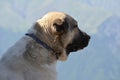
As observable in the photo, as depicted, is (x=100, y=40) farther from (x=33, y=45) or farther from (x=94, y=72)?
(x=33, y=45)

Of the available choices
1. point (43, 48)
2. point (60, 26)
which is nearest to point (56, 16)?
point (60, 26)

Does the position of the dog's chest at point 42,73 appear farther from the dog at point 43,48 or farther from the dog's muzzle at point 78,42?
the dog's muzzle at point 78,42

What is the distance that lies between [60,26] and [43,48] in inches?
8.0

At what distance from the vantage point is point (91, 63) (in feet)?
117

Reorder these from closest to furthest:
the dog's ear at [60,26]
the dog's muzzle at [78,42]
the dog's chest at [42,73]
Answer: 1. the dog's chest at [42,73]
2. the dog's ear at [60,26]
3. the dog's muzzle at [78,42]

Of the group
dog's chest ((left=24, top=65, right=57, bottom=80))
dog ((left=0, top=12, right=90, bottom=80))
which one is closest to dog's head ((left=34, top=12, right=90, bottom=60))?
dog ((left=0, top=12, right=90, bottom=80))

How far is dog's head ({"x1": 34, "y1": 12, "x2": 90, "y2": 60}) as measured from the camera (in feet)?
11.0

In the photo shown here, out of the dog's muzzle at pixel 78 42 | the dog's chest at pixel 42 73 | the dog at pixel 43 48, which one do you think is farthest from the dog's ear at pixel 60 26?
the dog's chest at pixel 42 73

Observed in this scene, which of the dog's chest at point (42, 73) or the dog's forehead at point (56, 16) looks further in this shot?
the dog's forehead at point (56, 16)

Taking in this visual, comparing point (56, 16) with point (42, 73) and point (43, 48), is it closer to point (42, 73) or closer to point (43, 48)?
point (43, 48)

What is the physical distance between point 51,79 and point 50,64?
12 centimetres

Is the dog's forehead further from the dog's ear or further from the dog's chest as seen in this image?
the dog's chest

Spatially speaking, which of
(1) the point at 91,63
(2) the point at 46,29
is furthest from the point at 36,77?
(1) the point at 91,63

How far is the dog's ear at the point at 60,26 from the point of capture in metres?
3.35
